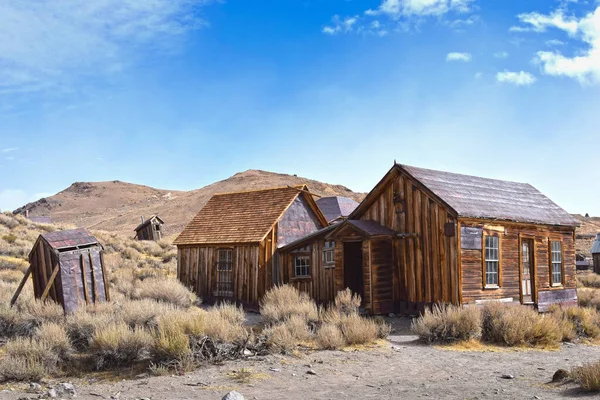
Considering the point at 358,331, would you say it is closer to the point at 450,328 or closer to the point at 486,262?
the point at 450,328

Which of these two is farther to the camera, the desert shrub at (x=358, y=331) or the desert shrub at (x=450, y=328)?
the desert shrub at (x=450, y=328)

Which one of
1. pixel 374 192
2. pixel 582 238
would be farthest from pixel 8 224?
pixel 582 238

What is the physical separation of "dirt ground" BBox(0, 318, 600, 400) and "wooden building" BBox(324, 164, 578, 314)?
14.6ft

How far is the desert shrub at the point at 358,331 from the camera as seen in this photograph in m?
11.5

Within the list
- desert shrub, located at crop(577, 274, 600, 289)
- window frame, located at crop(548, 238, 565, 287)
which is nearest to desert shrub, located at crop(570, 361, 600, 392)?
window frame, located at crop(548, 238, 565, 287)

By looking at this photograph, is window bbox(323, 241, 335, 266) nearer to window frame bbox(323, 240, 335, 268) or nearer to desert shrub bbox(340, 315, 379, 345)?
window frame bbox(323, 240, 335, 268)

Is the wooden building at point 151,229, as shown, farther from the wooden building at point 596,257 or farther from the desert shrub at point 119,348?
the desert shrub at point 119,348

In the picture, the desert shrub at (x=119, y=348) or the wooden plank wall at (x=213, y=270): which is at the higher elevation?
the wooden plank wall at (x=213, y=270)

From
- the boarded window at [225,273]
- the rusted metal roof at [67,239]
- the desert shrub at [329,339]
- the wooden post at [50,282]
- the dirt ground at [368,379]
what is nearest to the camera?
the dirt ground at [368,379]

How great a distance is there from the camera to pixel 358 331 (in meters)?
11.5

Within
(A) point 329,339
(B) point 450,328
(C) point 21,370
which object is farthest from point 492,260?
→ (C) point 21,370

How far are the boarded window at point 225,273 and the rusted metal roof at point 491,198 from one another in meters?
6.99

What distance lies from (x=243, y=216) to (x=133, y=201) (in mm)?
73663

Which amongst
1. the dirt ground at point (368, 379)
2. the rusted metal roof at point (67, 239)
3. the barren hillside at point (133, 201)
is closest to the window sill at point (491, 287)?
the dirt ground at point (368, 379)
